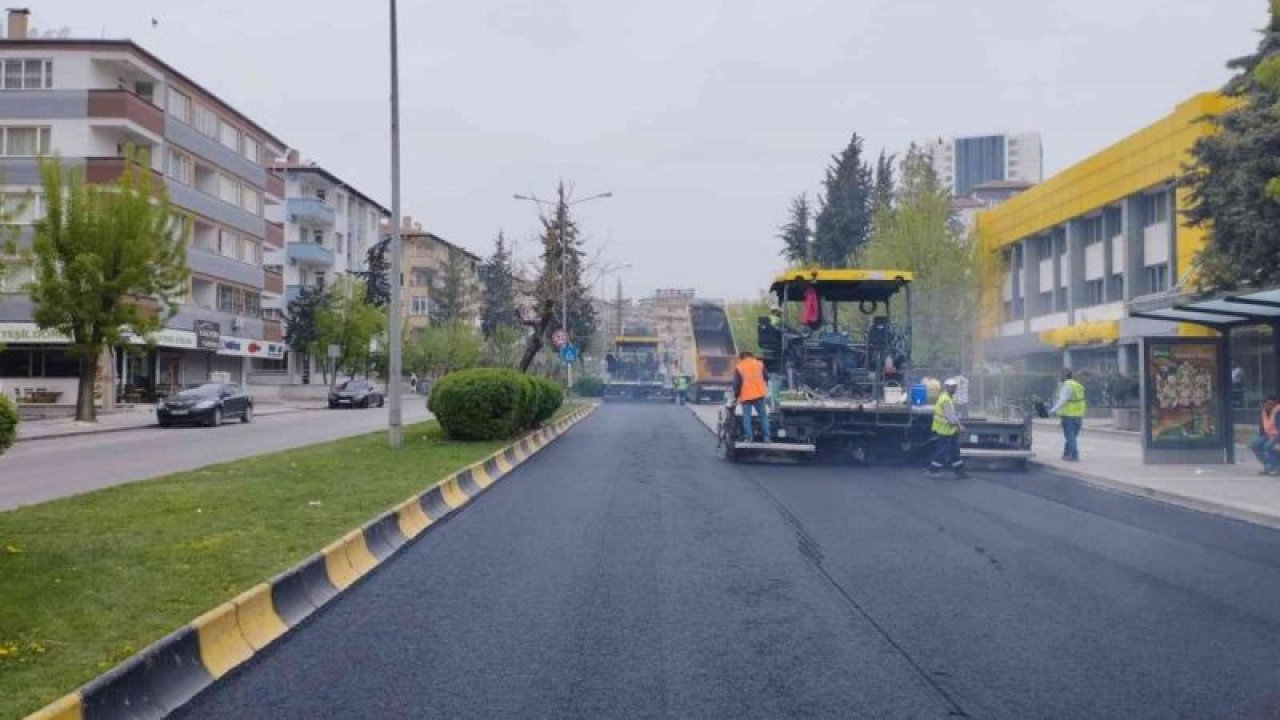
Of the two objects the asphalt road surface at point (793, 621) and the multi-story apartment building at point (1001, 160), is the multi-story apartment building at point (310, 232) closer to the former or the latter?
the asphalt road surface at point (793, 621)

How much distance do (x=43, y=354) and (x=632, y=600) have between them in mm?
43913

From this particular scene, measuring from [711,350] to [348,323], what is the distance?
848 inches

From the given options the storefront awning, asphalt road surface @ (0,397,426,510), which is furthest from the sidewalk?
the storefront awning

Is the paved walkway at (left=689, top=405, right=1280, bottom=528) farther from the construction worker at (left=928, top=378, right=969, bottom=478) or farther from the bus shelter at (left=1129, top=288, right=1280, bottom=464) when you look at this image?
the construction worker at (left=928, top=378, right=969, bottom=478)

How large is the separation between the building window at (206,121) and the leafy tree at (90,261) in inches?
693

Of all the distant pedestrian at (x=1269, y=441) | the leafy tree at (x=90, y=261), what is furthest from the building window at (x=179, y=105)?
the distant pedestrian at (x=1269, y=441)

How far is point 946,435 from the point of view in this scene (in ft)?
56.9

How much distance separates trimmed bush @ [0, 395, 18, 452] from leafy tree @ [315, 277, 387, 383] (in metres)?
53.1

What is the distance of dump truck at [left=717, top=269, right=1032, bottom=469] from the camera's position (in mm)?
18531

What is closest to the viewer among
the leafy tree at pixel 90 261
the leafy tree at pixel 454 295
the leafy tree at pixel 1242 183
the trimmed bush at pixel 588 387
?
the leafy tree at pixel 1242 183

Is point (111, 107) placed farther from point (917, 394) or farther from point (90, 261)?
point (917, 394)

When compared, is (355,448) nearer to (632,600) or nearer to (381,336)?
(632,600)

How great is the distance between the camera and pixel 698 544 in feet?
34.3

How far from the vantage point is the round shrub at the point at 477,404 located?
2164 centimetres
